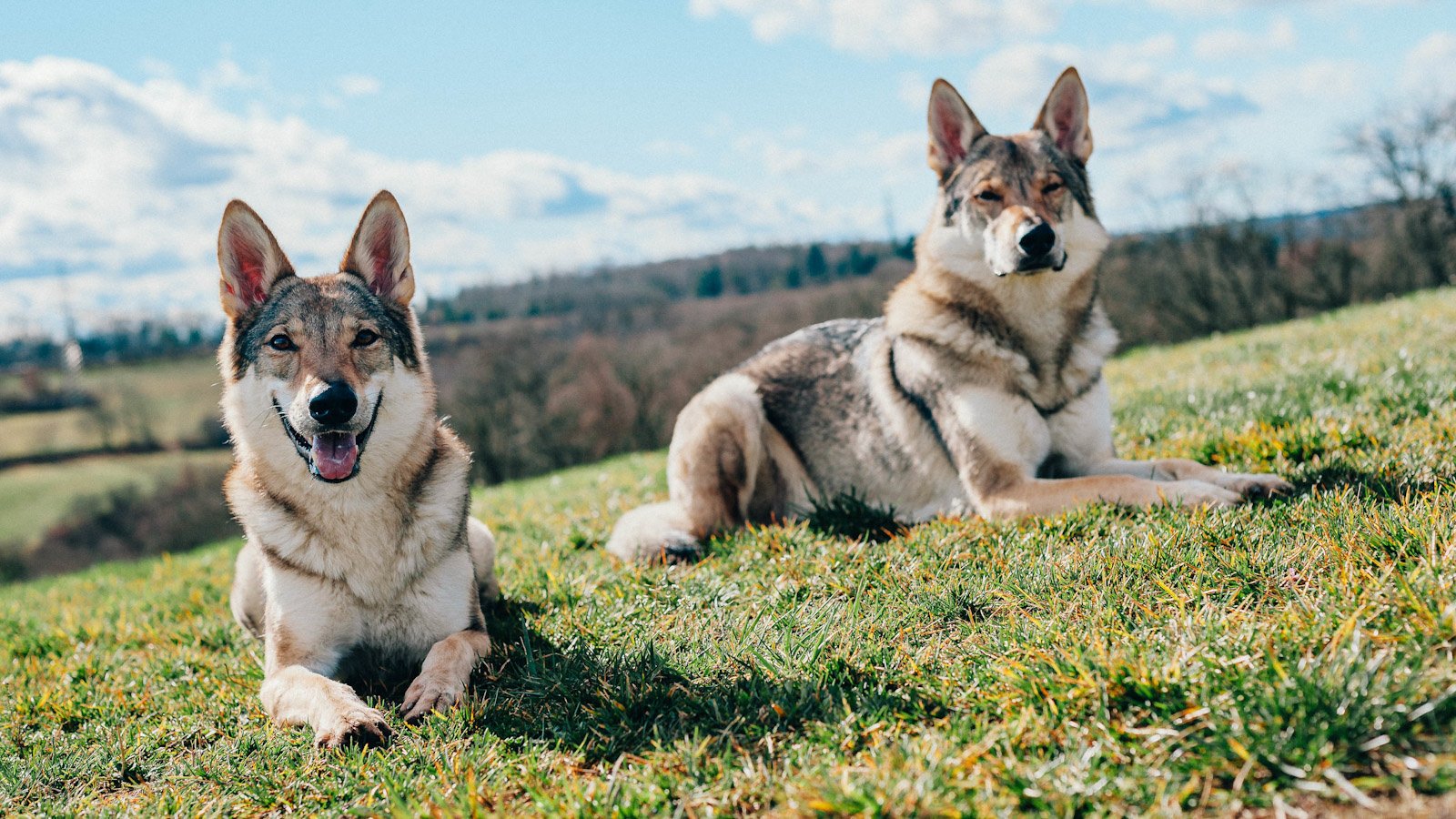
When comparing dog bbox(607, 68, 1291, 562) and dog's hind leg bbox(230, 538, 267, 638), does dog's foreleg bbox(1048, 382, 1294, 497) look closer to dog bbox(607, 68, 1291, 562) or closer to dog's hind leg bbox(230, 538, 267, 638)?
dog bbox(607, 68, 1291, 562)

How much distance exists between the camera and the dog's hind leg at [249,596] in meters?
5.56

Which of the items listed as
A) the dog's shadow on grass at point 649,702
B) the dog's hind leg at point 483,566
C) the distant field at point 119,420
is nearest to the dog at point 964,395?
the dog's hind leg at point 483,566

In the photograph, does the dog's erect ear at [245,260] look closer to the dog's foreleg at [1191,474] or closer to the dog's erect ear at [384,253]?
the dog's erect ear at [384,253]

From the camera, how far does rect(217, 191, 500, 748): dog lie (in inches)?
171

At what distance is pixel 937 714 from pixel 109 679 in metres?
5.16

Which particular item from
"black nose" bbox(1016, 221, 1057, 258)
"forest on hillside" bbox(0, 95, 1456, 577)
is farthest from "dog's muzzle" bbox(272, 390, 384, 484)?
"forest on hillside" bbox(0, 95, 1456, 577)

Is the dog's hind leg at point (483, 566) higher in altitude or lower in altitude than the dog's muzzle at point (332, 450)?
lower

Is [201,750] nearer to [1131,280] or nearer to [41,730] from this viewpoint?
[41,730]

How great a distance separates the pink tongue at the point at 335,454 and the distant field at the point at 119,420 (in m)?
79.4

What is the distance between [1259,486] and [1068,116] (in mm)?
2843

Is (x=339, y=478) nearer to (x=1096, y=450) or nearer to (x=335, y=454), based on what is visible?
(x=335, y=454)

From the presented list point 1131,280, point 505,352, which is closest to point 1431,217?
point 1131,280

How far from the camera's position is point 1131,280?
4409 cm

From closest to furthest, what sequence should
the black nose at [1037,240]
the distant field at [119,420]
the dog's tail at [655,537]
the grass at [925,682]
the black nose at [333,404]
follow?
the grass at [925,682], the black nose at [333,404], the black nose at [1037,240], the dog's tail at [655,537], the distant field at [119,420]
